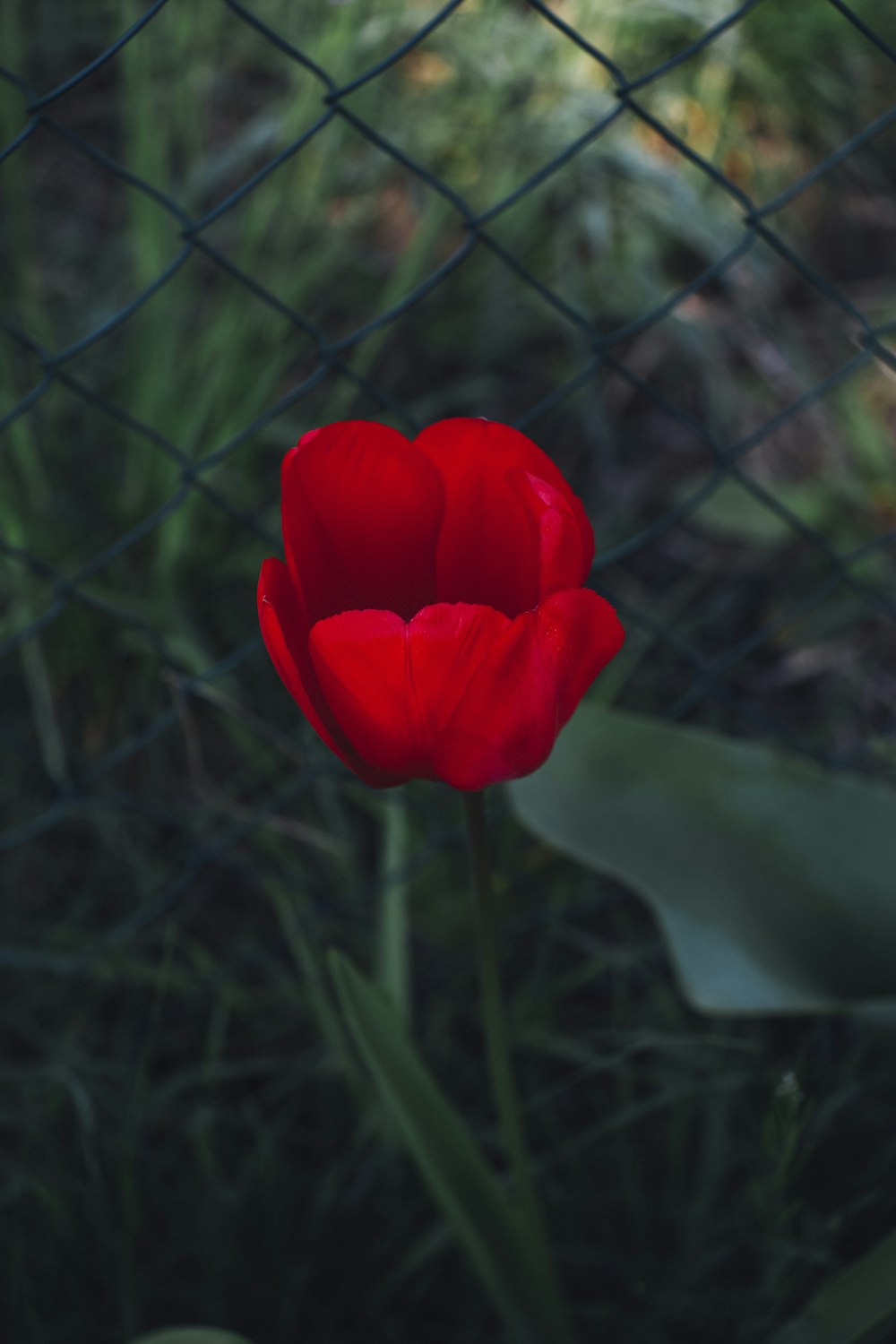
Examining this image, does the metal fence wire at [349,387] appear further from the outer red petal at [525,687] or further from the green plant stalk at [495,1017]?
the outer red petal at [525,687]

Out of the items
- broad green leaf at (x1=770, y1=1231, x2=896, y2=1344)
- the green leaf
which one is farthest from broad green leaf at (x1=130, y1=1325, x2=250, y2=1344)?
broad green leaf at (x1=770, y1=1231, x2=896, y2=1344)

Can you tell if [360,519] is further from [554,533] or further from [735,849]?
[735,849]

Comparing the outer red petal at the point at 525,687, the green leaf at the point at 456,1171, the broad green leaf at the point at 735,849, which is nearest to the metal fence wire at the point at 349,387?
the broad green leaf at the point at 735,849

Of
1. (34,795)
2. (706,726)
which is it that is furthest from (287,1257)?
(706,726)

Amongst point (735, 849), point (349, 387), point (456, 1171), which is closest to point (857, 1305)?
point (456, 1171)

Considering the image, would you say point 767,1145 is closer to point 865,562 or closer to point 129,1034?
point 129,1034
